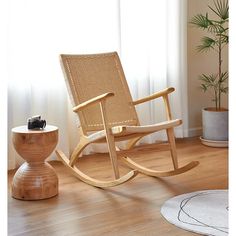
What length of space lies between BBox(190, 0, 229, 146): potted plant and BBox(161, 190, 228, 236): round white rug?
1.56 m

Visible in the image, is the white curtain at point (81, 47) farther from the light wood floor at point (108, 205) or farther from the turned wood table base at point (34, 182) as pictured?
the turned wood table base at point (34, 182)

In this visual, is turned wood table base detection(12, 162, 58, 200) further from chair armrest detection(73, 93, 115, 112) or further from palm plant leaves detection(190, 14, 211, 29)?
palm plant leaves detection(190, 14, 211, 29)

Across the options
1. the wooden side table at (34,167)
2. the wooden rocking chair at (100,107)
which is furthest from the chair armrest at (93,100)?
the wooden side table at (34,167)

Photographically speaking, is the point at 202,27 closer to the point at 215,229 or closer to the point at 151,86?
the point at 151,86

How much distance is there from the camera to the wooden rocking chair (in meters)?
3.22

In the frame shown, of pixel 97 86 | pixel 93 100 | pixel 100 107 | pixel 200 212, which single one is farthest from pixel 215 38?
pixel 200 212

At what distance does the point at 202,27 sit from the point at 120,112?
162 centimetres

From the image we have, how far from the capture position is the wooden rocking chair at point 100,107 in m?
3.22

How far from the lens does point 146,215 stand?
8.42 feet

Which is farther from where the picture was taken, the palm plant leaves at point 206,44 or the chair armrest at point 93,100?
the palm plant leaves at point 206,44

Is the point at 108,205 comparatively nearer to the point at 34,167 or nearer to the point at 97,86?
the point at 34,167

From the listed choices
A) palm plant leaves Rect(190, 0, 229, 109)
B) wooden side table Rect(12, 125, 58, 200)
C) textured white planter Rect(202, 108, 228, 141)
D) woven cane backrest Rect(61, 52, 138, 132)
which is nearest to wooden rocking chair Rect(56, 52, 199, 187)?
woven cane backrest Rect(61, 52, 138, 132)

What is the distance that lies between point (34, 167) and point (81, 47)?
143 centimetres

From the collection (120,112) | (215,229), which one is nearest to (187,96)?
(120,112)
